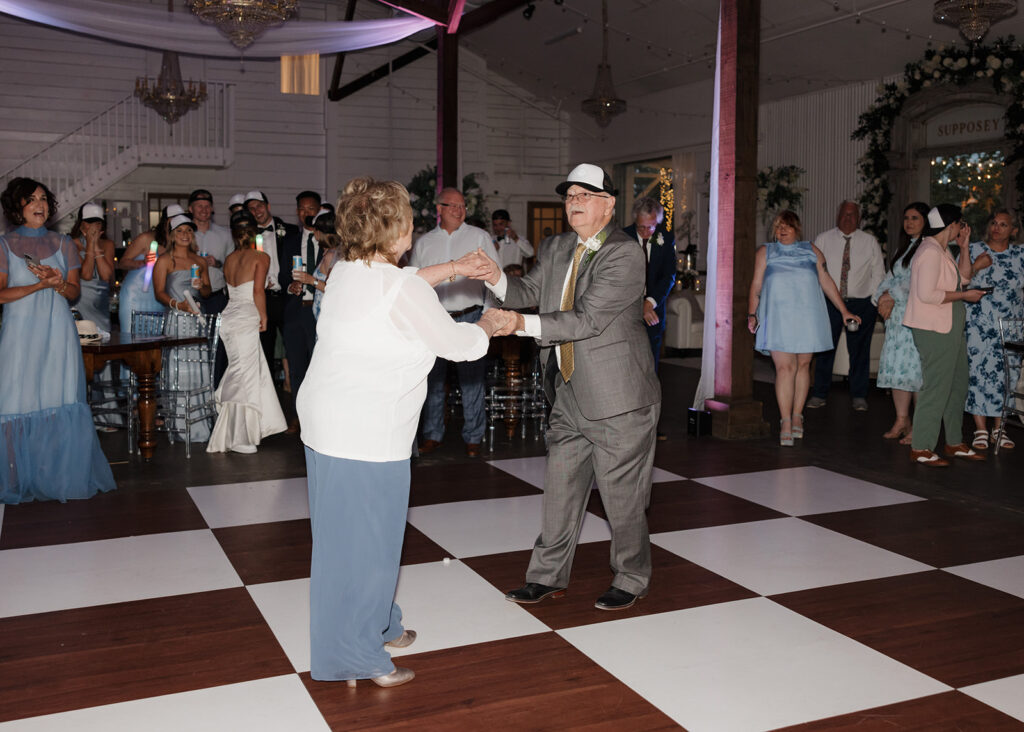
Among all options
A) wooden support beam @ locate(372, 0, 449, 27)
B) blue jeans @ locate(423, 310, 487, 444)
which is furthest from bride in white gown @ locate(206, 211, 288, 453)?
wooden support beam @ locate(372, 0, 449, 27)

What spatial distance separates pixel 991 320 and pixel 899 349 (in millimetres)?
696

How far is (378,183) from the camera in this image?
2.53 metres

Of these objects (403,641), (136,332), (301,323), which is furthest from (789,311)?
(136,332)

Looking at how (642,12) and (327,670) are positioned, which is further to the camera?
(642,12)

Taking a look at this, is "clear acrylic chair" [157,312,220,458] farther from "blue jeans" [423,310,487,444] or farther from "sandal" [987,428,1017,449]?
"sandal" [987,428,1017,449]

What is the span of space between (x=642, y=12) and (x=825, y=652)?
11234mm

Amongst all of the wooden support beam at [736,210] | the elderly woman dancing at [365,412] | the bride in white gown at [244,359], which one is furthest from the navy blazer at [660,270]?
the elderly woman dancing at [365,412]

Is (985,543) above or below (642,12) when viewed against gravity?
below

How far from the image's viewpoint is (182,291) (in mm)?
6543

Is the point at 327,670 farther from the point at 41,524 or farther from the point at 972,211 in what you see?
the point at 972,211

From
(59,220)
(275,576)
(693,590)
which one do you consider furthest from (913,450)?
(59,220)

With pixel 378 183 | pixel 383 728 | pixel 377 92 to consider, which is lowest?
pixel 383 728

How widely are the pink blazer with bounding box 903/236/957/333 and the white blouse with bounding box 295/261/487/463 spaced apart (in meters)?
3.78

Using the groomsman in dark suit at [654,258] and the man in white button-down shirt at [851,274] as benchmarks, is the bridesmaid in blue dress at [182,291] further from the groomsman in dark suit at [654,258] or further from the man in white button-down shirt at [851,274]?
the man in white button-down shirt at [851,274]
